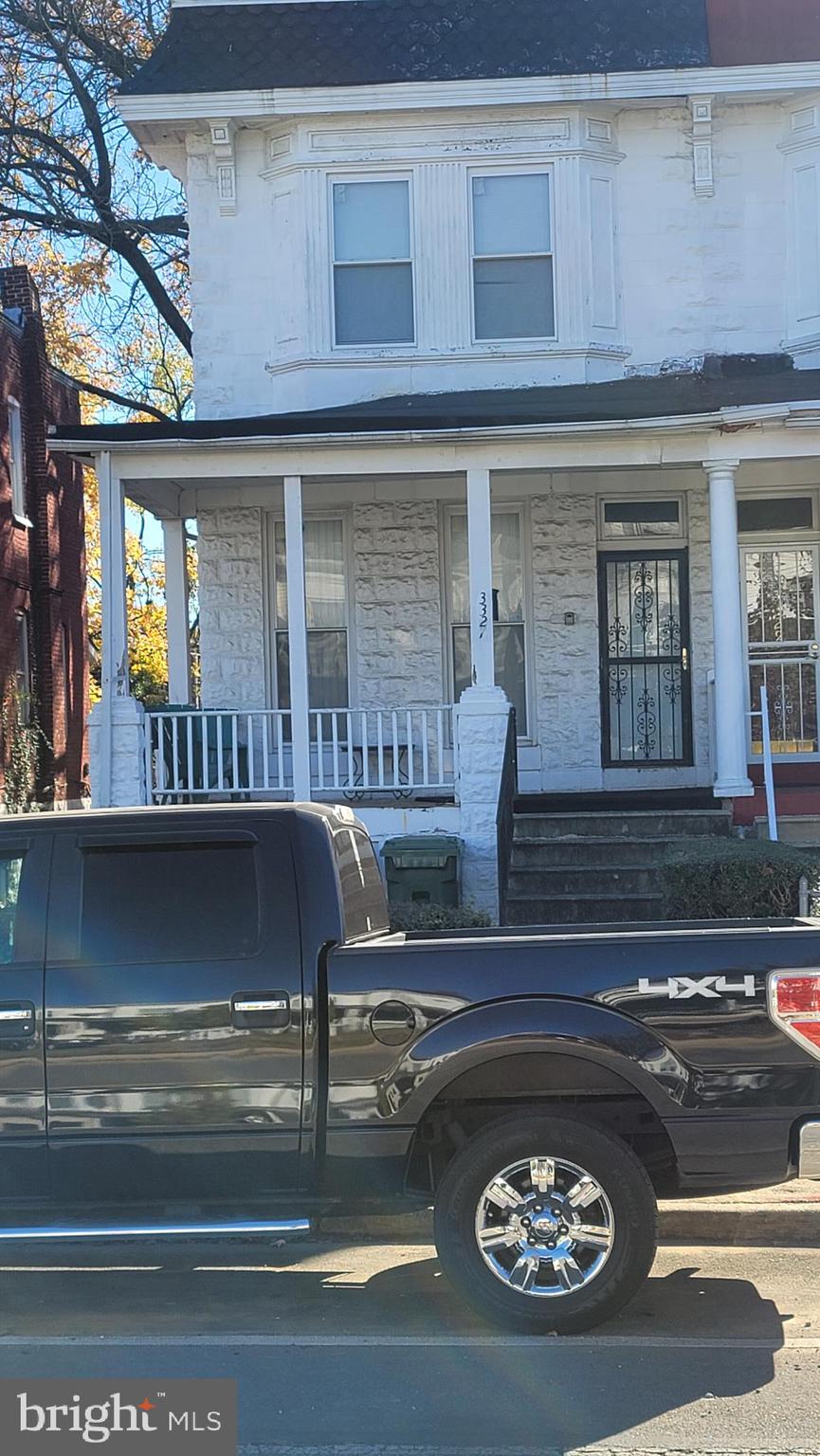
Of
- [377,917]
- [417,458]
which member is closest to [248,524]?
[417,458]

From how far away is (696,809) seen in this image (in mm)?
12062

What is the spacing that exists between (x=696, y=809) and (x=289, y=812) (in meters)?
7.25

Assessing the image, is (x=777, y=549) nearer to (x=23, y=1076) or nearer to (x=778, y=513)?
(x=778, y=513)

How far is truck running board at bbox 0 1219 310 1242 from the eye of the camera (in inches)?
197

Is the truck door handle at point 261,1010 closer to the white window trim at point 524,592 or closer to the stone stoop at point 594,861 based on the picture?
the stone stoop at point 594,861

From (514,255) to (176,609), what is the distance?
184 inches

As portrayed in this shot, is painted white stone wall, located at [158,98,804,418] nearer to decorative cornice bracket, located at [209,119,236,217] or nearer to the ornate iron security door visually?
decorative cornice bracket, located at [209,119,236,217]

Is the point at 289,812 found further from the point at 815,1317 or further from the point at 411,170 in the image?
the point at 411,170

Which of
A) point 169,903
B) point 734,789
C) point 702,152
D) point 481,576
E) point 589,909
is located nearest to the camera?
point 169,903

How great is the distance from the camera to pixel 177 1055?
16.7 feet

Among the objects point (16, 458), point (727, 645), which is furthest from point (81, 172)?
→ point (727, 645)

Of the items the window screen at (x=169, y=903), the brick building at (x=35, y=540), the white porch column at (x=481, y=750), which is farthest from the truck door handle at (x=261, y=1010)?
the brick building at (x=35, y=540)

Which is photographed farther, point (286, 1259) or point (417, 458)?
point (417, 458)

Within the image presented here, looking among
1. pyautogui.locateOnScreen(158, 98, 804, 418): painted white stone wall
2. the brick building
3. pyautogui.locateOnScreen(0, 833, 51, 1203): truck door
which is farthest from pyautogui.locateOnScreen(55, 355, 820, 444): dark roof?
the brick building
